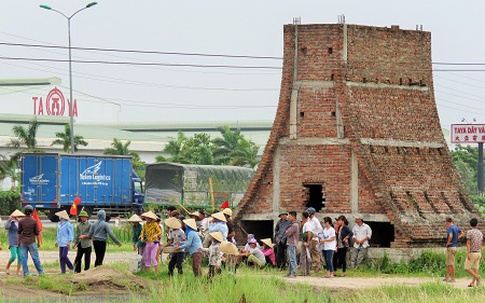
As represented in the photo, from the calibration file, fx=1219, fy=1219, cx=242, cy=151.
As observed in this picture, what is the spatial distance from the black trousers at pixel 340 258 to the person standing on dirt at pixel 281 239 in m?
1.31

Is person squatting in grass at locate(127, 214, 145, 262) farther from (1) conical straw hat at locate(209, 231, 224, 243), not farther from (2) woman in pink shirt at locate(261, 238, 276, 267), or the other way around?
(2) woman in pink shirt at locate(261, 238, 276, 267)

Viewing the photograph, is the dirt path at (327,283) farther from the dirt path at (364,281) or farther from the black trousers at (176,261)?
the black trousers at (176,261)

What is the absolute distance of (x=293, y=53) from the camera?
3309 centimetres

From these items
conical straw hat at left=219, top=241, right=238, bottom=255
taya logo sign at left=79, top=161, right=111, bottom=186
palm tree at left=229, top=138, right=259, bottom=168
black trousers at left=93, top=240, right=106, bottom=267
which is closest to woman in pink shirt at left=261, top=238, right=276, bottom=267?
black trousers at left=93, top=240, right=106, bottom=267

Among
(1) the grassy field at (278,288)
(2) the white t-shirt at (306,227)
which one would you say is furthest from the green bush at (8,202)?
(2) the white t-shirt at (306,227)

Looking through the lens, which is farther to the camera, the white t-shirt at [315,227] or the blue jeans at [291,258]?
the white t-shirt at [315,227]

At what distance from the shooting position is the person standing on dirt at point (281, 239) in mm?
29484

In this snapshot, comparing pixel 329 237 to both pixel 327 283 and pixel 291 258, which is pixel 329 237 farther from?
pixel 327 283

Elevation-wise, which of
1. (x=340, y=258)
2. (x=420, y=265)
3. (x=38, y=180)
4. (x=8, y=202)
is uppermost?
(x=38, y=180)

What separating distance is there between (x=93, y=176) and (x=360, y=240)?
28.3m

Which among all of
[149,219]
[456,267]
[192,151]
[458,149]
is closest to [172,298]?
[149,219]

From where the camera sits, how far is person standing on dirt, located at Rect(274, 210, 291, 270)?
29484 mm

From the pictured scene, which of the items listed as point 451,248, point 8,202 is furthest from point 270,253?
point 8,202

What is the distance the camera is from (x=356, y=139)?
3222cm
